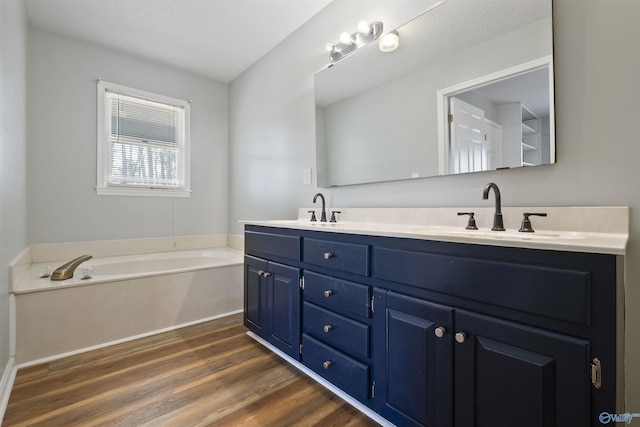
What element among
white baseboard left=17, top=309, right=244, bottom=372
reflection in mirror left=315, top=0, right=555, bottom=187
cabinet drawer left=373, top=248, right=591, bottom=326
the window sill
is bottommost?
white baseboard left=17, top=309, right=244, bottom=372

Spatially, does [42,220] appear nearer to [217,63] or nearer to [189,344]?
[189,344]

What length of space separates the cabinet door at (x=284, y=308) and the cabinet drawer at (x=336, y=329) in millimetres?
103

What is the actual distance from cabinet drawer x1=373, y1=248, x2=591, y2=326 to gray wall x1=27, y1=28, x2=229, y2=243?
2.89 m

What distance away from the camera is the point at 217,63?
3.22 m

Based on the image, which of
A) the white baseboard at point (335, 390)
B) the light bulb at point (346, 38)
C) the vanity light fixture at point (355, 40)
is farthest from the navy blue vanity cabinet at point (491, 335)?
the light bulb at point (346, 38)

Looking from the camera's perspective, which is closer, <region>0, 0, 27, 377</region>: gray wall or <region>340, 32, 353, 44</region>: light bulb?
<region>0, 0, 27, 377</region>: gray wall

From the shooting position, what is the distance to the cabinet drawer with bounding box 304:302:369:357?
4.35 feet

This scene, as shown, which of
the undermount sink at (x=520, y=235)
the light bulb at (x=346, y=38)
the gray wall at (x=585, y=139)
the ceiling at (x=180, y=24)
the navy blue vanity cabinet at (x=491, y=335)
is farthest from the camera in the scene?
the ceiling at (x=180, y=24)

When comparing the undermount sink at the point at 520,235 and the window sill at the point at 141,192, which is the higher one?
the window sill at the point at 141,192

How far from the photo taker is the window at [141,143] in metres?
2.94

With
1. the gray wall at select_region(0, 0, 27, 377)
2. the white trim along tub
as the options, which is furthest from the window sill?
the gray wall at select_region(0, 0, 27, 377)

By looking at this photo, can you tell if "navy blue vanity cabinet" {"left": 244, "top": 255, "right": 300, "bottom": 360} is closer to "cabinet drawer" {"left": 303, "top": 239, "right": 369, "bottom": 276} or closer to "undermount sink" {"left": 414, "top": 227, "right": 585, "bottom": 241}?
"cabinet drawer" {"left": 303, "top": 239, "right": 369, "bottom": 276}

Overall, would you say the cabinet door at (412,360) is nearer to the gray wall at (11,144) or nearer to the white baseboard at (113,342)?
the white baseboard at (113,342)

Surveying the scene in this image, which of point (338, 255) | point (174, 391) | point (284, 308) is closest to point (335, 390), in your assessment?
point (284, 308)
